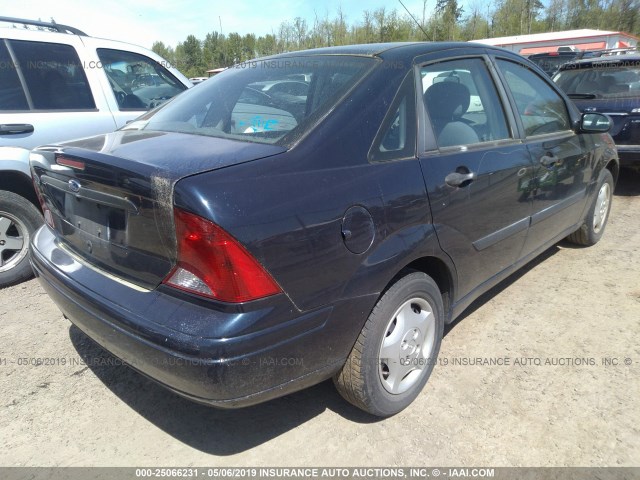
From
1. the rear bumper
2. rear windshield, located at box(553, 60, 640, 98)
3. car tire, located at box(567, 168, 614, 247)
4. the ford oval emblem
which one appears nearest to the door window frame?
the rear bumper

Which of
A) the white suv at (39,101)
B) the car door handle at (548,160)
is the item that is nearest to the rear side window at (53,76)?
the white suv at (39,101)

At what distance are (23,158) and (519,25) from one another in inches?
1695

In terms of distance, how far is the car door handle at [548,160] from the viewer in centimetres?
307

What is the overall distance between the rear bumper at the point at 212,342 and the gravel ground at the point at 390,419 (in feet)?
1.68

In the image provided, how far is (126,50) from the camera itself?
4.41 m

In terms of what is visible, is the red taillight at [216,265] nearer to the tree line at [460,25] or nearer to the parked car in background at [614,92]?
the parked car in background at [614,92]

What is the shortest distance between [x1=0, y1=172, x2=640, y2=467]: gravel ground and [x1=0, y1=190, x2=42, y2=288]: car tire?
0.66 metres

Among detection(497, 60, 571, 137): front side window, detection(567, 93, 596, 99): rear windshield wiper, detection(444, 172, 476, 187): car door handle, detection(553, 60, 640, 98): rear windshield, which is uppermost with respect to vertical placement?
detection(497, 60, 571, 137): front side window

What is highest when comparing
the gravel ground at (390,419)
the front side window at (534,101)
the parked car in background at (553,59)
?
the front side window at (534,101)

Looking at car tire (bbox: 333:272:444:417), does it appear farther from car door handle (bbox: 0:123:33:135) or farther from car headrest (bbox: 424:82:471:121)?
car door handle (bbox: 0:123:33:135)

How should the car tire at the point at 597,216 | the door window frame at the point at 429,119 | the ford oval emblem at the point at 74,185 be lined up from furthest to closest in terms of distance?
the car tire at the point at 597,216
the door window frame at the point at 429,119
the ford oval emblem at the point at 74,185

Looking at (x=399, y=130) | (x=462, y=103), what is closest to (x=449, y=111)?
(x=462, y=103)

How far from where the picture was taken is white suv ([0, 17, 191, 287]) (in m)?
3.64

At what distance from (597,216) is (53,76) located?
4.79 m
